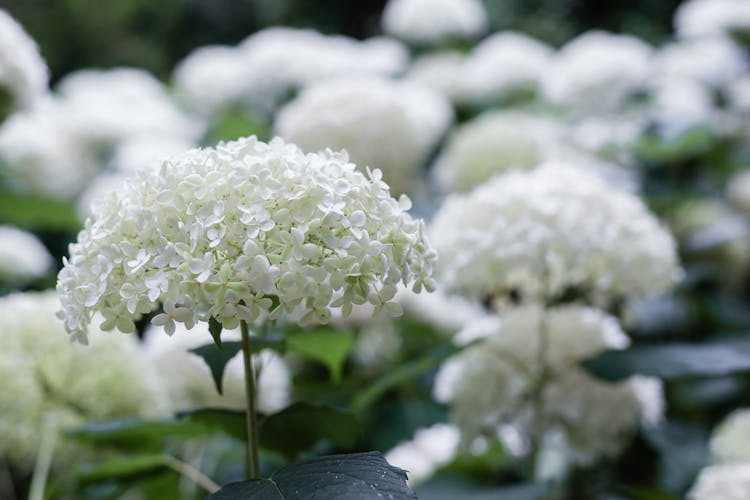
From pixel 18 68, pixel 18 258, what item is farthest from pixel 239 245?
pixel 18 258

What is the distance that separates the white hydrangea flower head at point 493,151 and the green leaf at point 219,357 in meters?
0.97

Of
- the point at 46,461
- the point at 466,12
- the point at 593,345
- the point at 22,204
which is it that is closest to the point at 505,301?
the point at 593,345

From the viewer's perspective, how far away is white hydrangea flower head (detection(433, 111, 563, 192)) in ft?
5.00

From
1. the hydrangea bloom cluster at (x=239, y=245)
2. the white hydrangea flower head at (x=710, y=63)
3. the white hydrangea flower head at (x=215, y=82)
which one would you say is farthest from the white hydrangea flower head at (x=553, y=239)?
the white hydrangea flower head at (x=710, y=63)

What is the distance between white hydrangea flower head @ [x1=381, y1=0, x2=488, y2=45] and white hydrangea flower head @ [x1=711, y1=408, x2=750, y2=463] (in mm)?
1328

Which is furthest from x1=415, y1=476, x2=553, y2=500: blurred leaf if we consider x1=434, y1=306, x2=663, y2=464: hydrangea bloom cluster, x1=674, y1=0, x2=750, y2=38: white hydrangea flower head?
x1=674, y1=0, x2=750, y2=38: white hydrangea flower head

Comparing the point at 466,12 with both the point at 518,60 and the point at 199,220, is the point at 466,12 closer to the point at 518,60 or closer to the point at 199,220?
the point at 518,60

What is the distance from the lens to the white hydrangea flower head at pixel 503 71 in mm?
1923

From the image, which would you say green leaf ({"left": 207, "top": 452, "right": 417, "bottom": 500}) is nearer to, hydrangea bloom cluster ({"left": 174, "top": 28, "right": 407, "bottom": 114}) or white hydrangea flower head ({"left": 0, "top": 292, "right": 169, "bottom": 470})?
white hydrangea flower head ({"left": 0, "top": 292, "right": 169, "bottom": 470})

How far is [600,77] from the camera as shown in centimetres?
172

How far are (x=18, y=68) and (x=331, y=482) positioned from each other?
30.6 inches

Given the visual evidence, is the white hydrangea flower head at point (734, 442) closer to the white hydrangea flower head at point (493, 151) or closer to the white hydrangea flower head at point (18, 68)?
the white hydrangea flower head at point (493, 151)

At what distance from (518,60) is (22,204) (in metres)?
1.17

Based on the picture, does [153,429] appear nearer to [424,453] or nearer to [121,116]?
[424,453]
